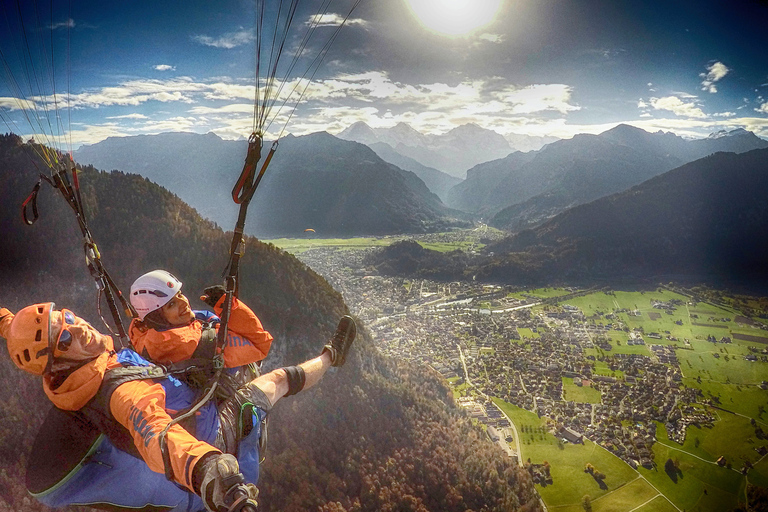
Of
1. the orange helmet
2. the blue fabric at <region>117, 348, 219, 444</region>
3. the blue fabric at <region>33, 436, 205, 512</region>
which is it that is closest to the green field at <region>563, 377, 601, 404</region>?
the blue fabric at <region>117, 348, 219, 444</region>

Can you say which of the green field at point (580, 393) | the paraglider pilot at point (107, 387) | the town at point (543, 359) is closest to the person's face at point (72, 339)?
the paraglider pilot at point (107, 387)

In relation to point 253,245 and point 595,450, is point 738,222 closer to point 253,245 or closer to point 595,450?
point 595,450

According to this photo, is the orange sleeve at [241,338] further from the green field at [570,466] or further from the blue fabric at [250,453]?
the green field at [570,466]

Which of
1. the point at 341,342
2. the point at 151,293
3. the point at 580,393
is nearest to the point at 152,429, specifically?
the point at 151,293

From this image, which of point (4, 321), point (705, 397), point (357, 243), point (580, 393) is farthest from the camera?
point (357, 243)

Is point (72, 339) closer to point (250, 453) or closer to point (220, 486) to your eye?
point (220, 486)

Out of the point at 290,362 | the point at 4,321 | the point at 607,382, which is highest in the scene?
the point at 4,321

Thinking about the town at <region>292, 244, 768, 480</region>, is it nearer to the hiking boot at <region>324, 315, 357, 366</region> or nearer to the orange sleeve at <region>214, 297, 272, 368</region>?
the hiking boot at <region>324, 315, 357, 366</region>
